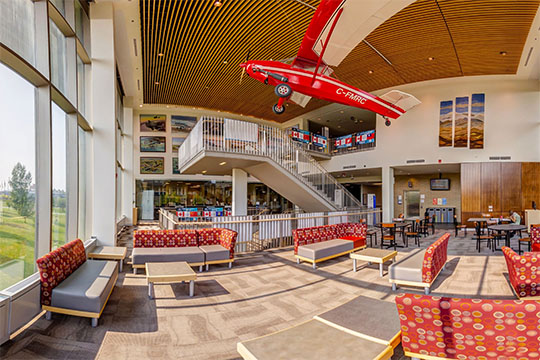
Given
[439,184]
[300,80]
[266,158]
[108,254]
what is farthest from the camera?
[439,184]

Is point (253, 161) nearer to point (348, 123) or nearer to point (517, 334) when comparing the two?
point (517, 334)

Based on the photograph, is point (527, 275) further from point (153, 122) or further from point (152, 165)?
point (153, 122)

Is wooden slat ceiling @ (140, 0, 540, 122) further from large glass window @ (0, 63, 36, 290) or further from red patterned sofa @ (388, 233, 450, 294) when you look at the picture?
red patterned sofa @ (388, 233, 450, 294)

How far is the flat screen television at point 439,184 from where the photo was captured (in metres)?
15.7

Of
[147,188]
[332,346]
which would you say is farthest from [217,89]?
[332,346]

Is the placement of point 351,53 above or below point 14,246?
above

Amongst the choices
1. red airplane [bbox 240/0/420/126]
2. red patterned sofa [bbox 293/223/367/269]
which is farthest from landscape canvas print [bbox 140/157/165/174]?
red patterned sofa [bbox 293/223/367/269]

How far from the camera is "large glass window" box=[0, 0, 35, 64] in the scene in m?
3.35

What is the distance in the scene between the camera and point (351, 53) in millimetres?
10164

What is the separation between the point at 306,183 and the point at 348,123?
37.2 ft

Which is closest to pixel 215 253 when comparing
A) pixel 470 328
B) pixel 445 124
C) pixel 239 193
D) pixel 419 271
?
pixel 419 271

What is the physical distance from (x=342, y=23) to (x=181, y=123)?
15437 millimetres

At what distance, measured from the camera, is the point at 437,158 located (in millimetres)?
13172

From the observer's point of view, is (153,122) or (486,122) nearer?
(486,122)
